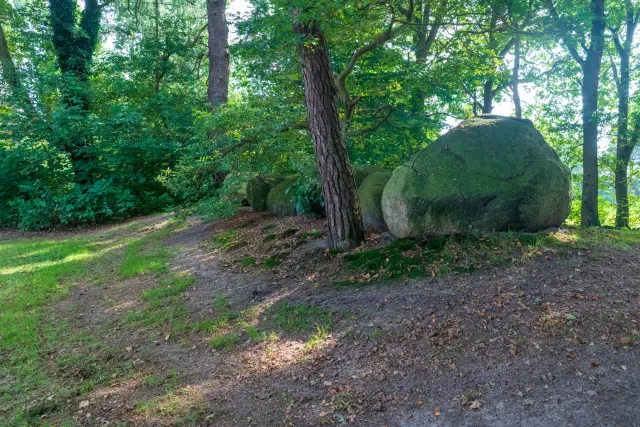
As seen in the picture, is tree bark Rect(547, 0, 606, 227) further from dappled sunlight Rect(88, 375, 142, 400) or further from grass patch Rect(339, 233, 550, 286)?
dappled sunlight Rect(88, 375, 142, 400)

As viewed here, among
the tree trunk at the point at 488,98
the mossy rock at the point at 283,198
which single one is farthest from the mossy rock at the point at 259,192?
the tree trunk at the point at 488,98

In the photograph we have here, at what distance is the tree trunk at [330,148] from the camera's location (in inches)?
248

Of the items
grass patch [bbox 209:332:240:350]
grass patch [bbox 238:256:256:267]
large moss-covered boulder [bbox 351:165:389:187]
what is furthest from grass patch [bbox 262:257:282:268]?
large moss-covered boulder [bbox 351:165:389:187]

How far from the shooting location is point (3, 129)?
13242mm

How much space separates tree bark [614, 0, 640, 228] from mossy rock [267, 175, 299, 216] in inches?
277

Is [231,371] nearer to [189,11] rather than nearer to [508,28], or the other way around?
[508,28]

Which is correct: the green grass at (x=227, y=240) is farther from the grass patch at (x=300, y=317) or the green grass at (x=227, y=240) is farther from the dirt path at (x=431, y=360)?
the grass patch at (x=300, y=317)

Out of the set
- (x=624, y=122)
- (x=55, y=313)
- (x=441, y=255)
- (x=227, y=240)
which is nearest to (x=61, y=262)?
(x=55, y=313)

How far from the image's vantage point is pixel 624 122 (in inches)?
345

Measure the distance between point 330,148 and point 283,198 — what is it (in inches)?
155

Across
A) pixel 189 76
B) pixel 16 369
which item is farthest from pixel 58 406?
pixel 189 76

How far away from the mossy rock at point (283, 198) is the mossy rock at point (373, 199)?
2260 millimetres

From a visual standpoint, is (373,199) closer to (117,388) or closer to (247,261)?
(247,261)

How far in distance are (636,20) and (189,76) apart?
49.0 ft
